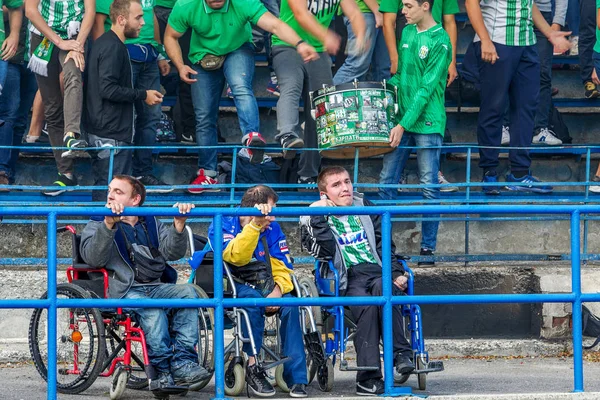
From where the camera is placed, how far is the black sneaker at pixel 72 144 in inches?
406

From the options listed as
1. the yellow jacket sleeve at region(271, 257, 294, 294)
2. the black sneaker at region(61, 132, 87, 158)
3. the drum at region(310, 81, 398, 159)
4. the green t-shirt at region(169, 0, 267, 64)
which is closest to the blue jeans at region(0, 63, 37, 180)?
the black sneaker at region(61, 132, 87, 158)

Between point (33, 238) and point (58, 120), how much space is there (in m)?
1.10

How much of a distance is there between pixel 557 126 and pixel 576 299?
17.9 feet

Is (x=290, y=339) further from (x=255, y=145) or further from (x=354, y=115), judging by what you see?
(x=255, y=145)

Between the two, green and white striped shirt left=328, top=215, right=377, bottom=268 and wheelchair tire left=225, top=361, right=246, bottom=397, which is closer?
wheelchair tire left=225, top=361, right=246, bottom=397

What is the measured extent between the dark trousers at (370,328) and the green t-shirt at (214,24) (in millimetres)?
3596

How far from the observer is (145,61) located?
1100 cm

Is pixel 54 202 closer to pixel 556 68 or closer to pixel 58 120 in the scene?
pixel 58 120

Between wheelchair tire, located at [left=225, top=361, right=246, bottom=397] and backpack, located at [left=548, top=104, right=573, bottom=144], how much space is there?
231 inches

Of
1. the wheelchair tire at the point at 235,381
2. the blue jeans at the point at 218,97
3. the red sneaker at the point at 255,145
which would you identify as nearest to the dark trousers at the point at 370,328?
the wheelchair tire at the point at 235,381

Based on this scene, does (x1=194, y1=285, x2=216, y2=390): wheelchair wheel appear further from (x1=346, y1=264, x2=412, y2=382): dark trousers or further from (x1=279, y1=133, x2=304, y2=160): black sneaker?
(x1=279, y1=133, x2=304, y2=160): black sneaker

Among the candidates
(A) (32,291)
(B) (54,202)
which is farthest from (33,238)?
(A) (32,291)

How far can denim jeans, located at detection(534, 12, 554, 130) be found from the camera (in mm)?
12078

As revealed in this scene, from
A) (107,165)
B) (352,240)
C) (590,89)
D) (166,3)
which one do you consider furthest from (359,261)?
(590,89)
